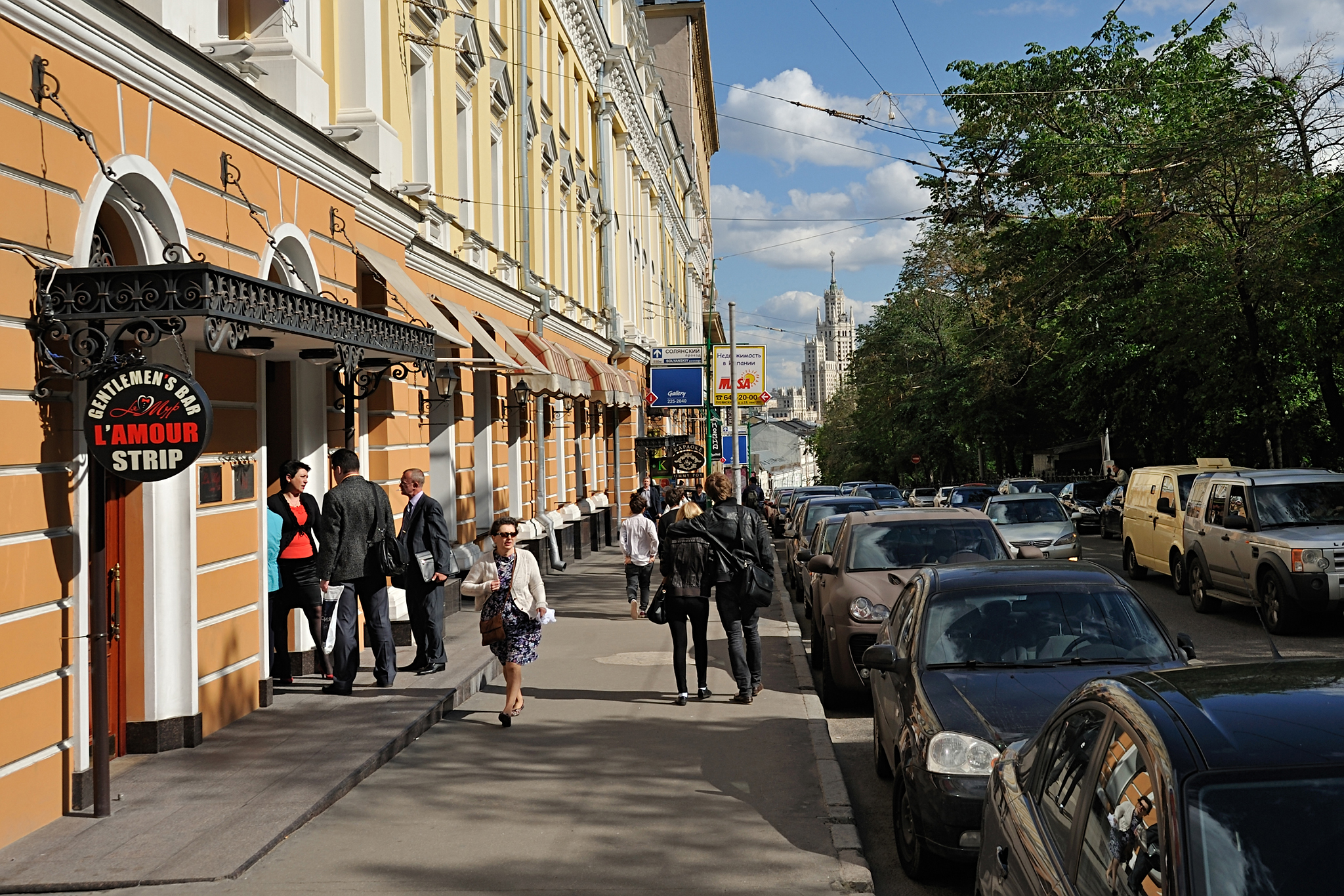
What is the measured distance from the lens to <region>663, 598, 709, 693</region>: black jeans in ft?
32.7

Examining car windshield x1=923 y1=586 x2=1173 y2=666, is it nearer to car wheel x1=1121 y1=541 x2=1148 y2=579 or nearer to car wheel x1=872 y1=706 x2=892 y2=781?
car wheel x1=872 y1=706 x2=892 y2=781

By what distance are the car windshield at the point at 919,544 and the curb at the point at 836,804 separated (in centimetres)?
129

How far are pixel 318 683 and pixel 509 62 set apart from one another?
1296cm

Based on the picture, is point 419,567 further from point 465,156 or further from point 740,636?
point 465,156

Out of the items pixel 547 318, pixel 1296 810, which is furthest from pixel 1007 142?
pixel 1296 810

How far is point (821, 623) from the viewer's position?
38.3 ft

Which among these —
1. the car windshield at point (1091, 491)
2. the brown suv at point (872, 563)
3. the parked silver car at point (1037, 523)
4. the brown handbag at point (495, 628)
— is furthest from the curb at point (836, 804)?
the car windshield at point (1091, 491)

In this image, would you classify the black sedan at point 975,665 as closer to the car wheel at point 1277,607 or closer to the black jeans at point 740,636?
the black jeans at point 740,636

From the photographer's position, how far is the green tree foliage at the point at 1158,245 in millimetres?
19625

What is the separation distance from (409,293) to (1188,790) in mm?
10469

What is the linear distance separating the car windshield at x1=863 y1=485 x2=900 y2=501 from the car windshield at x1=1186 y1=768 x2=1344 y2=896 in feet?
98.8

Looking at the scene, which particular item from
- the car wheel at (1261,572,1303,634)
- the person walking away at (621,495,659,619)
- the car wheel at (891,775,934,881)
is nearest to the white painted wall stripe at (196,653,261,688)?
the car wheel at (891,775,934,881)

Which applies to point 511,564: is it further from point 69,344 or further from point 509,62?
point 509,62

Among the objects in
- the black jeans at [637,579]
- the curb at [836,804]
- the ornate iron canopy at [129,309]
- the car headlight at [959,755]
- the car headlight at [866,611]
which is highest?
the ornate iron canopy at [129,309]
